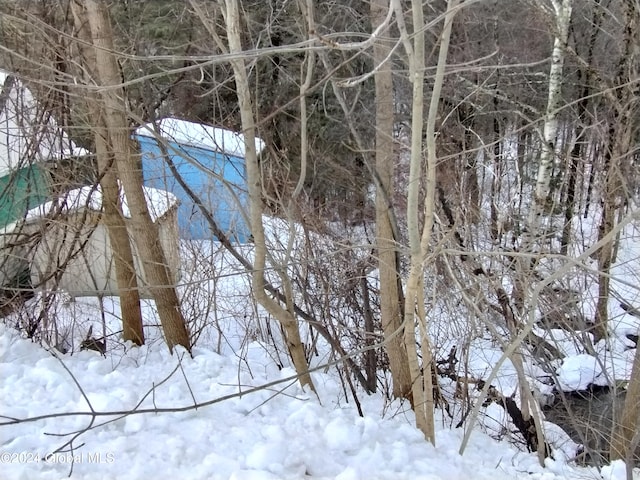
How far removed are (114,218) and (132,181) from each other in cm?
63

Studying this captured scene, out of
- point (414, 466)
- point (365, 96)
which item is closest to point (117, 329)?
point (414, 466)

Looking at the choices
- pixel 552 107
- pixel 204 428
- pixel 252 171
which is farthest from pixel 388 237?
pixel 552 107

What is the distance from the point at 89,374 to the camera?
13.2 ft

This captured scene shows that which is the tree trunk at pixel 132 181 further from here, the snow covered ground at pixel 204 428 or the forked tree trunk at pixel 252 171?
the forked tree trunk at pixel 252 171

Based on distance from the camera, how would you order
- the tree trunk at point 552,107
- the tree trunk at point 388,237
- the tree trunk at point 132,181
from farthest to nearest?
the tree trunk at point 552,107 < the tree trunk at point 388,237 < the tree trunk at point 132,181

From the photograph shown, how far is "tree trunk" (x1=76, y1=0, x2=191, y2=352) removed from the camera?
404 cm

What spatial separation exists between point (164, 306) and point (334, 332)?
167cm

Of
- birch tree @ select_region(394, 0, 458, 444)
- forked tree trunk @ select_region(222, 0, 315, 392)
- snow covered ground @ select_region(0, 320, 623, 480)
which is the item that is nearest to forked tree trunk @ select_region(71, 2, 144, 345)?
snow covered ground @ select_region(0, 320, 623, 480)

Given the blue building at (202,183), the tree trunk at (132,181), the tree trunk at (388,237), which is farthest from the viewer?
the blue building at (202,183)

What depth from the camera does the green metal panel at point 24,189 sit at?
4919 mm

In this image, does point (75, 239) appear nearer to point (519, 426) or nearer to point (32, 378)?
point (32, 378)

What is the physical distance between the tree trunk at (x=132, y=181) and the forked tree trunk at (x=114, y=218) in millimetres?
144

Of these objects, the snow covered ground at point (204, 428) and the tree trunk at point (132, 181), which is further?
the tree trunk at point (132, 181)

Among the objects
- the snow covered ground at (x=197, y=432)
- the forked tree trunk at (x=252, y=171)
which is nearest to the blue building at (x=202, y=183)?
the forked tree trunk at (x=252, y=171)
